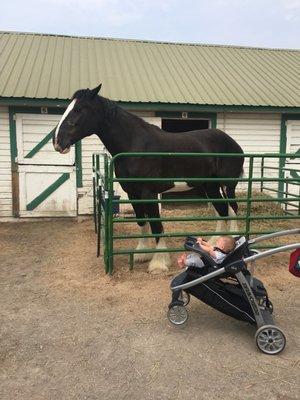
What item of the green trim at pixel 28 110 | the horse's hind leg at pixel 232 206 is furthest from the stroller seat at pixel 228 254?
the green trim at pixel 28 110

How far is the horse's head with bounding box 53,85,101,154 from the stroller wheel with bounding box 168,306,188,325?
94.5 inches

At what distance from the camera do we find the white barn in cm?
830

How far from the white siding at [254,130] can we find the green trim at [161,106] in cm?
27

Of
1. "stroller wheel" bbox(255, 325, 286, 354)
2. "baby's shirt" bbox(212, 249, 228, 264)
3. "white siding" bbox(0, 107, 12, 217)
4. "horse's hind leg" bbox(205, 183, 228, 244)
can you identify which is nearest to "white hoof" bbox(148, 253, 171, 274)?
"horse's hind leg" bbox(205, 183, 228, 244)

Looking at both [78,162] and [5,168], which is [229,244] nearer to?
[78,162]

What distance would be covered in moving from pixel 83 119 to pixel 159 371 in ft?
10.2

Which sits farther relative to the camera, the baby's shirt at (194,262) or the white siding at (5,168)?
the white siding at (5,168)

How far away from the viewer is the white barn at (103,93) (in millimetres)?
8297

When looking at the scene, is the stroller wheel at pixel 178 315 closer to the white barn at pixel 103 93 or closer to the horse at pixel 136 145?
the horse at pixel 136 145

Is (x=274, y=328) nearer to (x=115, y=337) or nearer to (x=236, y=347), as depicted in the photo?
(x=236, y=347)

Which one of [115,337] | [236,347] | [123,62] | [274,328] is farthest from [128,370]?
[123,62]

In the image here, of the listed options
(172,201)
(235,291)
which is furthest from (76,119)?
(235,291)

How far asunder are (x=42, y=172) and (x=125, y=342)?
5831mm

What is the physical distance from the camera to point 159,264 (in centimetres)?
496
